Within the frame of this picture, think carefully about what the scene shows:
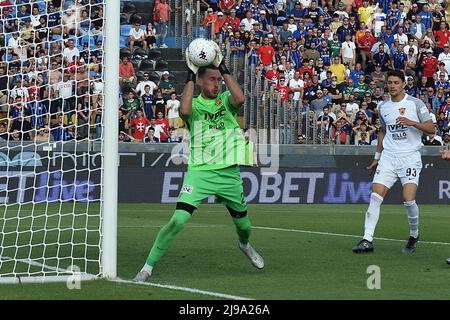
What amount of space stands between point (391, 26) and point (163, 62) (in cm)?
836

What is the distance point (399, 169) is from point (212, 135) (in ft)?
12.8

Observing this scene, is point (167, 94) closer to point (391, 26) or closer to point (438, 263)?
point (391, 26)

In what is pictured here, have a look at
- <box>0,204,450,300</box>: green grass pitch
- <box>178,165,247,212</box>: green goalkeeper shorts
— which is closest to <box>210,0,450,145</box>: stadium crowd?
<box>0,204,450,300</box>: green grass pitch

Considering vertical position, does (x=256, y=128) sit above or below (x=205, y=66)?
below

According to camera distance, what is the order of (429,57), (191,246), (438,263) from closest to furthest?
(438,263)
(191,246)
(429,57)

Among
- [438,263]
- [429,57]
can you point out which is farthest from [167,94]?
[438,263]

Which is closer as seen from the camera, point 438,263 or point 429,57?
point 438,263

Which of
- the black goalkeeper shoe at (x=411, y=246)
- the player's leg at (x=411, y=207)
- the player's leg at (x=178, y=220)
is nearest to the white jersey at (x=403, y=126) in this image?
the player's leg at (x=411, y=207)

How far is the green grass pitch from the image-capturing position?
403 inches

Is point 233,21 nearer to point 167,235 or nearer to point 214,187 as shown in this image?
point 214,187

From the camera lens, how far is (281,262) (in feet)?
43.0

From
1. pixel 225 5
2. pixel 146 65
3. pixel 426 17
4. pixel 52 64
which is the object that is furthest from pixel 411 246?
pixel 426 17

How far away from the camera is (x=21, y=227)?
1798cm

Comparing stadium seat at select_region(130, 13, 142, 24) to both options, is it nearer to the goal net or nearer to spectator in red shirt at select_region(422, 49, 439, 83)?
spectator in red shirt at select_region(422, 49, 439, 83)
